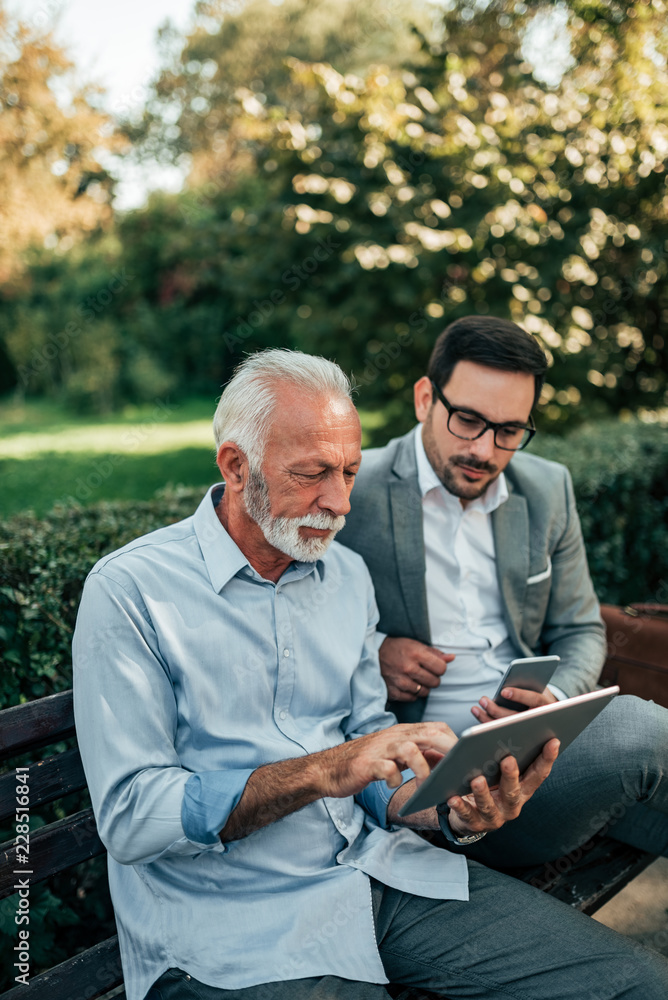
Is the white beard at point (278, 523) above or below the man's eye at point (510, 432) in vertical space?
below

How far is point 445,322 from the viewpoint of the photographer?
22.0 ft

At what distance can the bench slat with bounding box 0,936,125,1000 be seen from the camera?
1.84 m

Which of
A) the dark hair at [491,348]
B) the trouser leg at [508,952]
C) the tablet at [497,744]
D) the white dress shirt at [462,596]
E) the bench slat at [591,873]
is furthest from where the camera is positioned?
the white dress shirt at [462,596]

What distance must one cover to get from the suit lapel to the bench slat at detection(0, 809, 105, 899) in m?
1.58

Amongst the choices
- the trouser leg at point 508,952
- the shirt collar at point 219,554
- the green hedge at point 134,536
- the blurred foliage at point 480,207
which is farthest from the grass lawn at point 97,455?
the trouser leg at point 508,952

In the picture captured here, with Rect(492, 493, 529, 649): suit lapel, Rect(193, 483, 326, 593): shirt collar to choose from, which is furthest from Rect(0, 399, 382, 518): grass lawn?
Rect(193, 483, 326, 593): shirt collar

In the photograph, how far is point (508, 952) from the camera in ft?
6.10

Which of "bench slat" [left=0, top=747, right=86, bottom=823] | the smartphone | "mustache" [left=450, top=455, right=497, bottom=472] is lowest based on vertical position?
"bench slat" [left=0, top=747, right=86, bottom=823]

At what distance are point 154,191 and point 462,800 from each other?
807 inches

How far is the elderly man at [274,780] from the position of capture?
1.72 m

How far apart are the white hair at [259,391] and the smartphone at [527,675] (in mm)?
889

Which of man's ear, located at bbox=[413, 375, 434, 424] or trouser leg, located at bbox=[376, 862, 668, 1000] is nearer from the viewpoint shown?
trouser leg, located at bbox=[376, 862, 668, 1000]

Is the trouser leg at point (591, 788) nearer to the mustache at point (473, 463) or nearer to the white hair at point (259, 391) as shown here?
the mustache at point (473, 463)

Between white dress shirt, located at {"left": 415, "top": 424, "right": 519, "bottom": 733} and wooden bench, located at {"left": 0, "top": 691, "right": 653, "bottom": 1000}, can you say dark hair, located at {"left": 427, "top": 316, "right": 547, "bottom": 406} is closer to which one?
white dress shirt, located at {"left": 415, "top": 424, "right": 519, "bottom": 733}
